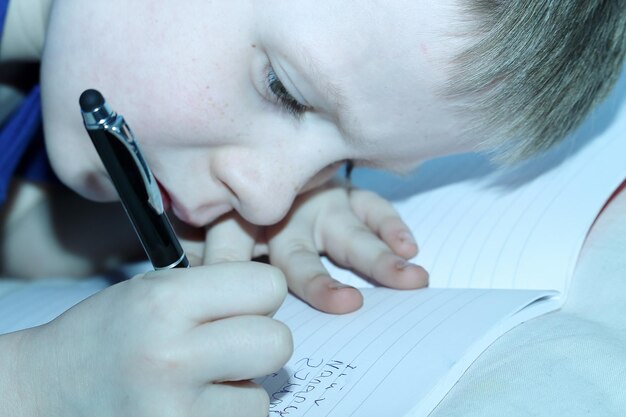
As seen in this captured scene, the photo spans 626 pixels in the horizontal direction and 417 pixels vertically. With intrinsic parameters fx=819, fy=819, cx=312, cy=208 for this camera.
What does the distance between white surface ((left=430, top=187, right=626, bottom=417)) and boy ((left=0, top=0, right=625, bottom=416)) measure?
0.57 ft

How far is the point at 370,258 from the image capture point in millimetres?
1032

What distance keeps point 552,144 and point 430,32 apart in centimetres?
28

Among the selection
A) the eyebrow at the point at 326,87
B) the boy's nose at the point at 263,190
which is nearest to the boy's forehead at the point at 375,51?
the eyebrow at the point at 326,87

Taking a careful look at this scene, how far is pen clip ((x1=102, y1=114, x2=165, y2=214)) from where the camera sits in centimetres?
67

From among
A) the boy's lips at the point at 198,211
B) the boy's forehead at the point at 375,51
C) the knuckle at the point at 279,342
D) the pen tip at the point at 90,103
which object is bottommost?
the boy's lips at the point at 198,211

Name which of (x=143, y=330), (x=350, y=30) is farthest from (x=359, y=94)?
(x=143, y=330)

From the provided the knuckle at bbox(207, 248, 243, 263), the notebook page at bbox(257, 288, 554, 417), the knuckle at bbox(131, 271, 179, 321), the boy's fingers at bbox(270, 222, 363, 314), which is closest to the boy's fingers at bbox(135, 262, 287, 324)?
the knuckle at bbox(131, 271, 179, 321)

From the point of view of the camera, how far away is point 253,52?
0.88m

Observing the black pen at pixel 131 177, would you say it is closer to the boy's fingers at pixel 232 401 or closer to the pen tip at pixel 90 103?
the pen tip at pixel 90 103

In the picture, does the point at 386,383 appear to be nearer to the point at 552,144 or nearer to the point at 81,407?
the point at 81,407

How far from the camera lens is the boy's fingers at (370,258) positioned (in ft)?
3.22

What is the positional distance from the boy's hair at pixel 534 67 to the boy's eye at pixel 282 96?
0.17m

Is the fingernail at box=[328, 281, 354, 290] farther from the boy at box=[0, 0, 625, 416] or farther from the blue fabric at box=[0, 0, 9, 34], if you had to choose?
the blue fabric at box=[0, 0, 9, 34]

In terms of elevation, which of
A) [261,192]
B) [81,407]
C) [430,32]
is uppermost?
[430,32]
